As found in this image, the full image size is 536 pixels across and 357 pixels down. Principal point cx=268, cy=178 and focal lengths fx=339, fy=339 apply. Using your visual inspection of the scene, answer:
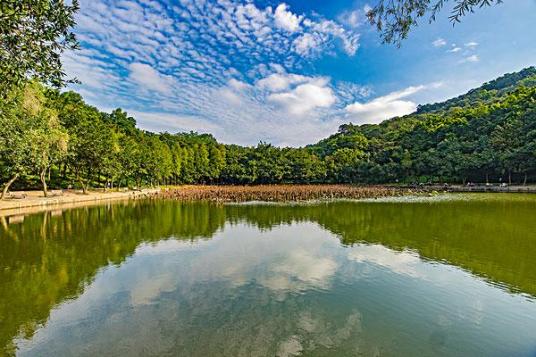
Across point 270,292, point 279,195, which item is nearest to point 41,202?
point 279,195

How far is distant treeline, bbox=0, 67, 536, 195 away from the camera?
84.9 feet

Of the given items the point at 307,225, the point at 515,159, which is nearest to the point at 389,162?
the point at 515,159

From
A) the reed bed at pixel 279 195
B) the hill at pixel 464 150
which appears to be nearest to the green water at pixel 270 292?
the reed bed at pixel 279 195

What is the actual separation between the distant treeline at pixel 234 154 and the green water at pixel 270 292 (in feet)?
21.6

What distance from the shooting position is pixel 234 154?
3081 inches

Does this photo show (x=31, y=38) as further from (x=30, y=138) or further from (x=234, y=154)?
(x=234, y=154)

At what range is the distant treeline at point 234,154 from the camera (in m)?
25.9

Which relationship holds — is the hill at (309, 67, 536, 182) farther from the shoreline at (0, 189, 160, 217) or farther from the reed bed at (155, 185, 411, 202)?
the shoreline at (0, 189, 160, 217)

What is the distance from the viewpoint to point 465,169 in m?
50.8

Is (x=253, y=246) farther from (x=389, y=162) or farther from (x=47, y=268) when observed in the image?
(x=389, y=162)

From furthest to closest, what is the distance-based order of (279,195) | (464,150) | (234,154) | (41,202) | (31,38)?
(234,154), (464,150), (279,195), (41,202), (31,38)

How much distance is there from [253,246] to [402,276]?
585 cm

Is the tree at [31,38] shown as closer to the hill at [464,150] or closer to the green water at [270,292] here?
the green water at [270,292]

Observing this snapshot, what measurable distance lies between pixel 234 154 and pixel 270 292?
233 ft
